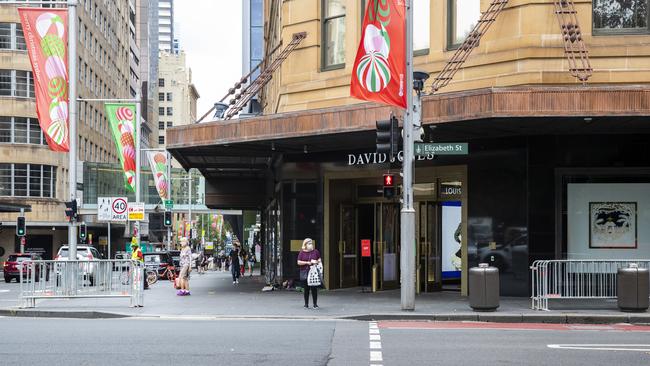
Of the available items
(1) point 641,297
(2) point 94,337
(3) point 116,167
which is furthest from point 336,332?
(3) point 116,167

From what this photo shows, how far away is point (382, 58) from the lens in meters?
17.3

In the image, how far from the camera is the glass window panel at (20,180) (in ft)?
207

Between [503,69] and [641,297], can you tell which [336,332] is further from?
[503,69]

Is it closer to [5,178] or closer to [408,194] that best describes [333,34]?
[408,194]

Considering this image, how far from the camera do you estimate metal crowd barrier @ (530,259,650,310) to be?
17.7m

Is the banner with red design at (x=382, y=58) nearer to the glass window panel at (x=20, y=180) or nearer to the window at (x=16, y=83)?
the glass window panel at (x=20, y=180)

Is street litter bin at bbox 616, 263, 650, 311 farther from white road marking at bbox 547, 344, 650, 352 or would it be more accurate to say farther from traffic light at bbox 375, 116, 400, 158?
traffic light at bbox 375, 116, 400, 158

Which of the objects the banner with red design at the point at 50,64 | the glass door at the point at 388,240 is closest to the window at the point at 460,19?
the glass door at the point at 388,240

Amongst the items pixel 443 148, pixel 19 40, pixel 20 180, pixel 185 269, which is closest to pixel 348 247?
pixel 185 269

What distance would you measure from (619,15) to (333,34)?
25.2 feet

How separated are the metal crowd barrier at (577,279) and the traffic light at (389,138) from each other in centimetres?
400

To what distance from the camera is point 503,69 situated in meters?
19.2

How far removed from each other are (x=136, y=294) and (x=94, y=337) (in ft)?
22.0

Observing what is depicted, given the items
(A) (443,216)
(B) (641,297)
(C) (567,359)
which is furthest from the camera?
(A) (443,216)
